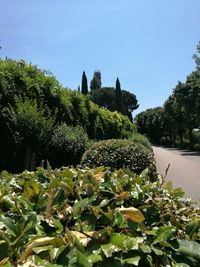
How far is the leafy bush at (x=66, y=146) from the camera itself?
13.2m

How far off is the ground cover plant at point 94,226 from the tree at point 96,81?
10319 centimetres

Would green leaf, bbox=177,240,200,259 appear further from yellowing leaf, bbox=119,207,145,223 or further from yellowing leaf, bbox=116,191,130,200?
yellowing leaf, bbox=116,191,130,200

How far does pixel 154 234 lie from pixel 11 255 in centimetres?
64

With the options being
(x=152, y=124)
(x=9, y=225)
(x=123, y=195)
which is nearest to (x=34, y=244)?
(x=9, y=225)

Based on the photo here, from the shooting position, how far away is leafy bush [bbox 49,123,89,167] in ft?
43.5

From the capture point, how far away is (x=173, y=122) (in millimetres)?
67375

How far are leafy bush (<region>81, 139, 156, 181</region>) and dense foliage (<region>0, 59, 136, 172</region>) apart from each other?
1.66 meters

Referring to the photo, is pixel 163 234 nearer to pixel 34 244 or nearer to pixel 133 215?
pixel 133 215

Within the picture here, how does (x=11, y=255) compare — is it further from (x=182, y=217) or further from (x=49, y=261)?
(x=182, y=217)

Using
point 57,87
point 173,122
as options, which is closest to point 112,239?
point 57,87

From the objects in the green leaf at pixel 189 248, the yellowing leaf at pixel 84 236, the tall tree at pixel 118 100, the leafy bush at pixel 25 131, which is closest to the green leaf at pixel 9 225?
the yellowing leaf at pixel 84 236

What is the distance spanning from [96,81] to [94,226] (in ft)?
358

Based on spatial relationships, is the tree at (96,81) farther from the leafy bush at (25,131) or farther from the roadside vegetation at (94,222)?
the roadside vegetation at (94,222)

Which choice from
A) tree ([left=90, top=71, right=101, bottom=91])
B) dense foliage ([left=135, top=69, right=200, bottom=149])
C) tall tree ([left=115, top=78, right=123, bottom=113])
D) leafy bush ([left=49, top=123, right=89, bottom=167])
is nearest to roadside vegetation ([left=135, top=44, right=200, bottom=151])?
dense foliage ([left=135, top=69, right=200, bottom=149])
